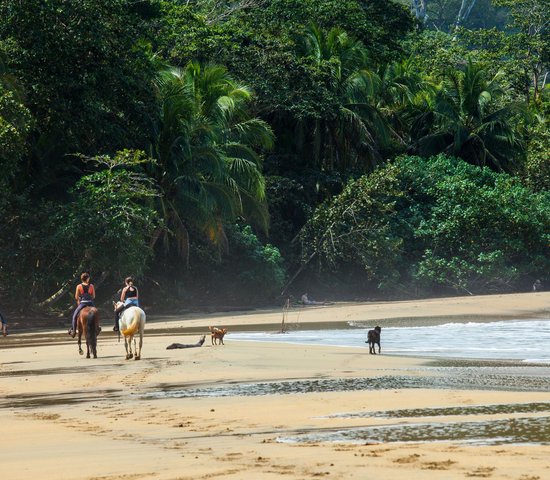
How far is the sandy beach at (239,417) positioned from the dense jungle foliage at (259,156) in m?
10.2

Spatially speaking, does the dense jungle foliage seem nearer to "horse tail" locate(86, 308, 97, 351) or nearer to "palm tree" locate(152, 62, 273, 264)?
"palm tree" locate(152, 62, 273, 264)

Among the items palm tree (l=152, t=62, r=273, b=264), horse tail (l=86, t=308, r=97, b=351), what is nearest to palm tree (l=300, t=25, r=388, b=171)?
palm tree (l=152, t=62, r=273, b=264)

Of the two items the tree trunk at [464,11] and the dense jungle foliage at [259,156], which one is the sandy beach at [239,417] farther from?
the tree trunk at [464,11]

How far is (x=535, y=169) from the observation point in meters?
43.3

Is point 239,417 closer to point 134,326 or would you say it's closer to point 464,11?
point 134,326

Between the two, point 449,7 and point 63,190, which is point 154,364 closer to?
point 63,190

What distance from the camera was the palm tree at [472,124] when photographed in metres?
41.2

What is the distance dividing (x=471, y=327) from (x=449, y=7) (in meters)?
77.5

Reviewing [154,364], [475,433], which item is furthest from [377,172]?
[475,433]

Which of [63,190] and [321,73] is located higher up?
[321,73]

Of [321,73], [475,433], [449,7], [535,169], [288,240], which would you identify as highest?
[449,7]

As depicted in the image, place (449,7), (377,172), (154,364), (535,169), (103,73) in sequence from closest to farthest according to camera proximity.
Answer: (154,364) < (103,73) < (377,172) < (535,169) < (449,7)

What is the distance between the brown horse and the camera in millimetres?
15211

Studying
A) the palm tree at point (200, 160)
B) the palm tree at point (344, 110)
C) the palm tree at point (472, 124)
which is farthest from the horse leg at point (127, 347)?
the palm tree at point (472, 124)
